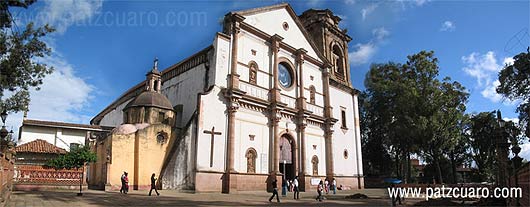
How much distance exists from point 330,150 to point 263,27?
468 inches

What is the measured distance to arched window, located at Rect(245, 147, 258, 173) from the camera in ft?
80.0

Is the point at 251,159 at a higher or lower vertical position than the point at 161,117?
lower

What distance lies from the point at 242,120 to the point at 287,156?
5.17 meters

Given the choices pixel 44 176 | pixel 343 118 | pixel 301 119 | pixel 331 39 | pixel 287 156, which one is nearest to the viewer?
pixel 44 176

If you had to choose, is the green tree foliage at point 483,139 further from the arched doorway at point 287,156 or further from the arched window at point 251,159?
the arched window at point 251,159

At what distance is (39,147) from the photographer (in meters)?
29.2

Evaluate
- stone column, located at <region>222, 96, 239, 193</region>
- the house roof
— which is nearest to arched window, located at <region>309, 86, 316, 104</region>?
stone column, located at <region>222, 96, 239, 193</region>

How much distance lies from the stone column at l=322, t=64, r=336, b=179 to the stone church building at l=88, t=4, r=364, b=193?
0.09m

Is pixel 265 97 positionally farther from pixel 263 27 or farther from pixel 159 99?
pixel 159 99

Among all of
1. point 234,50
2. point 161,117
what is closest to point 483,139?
point 234,50

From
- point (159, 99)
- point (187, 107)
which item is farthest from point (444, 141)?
point (159, 99)

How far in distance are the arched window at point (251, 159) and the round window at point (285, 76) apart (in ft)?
21.4

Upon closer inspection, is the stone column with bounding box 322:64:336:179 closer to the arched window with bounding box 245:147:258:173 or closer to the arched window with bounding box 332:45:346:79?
the arched window with bounding box 332:45:346:79

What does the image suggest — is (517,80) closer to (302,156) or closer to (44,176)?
(302,156)
